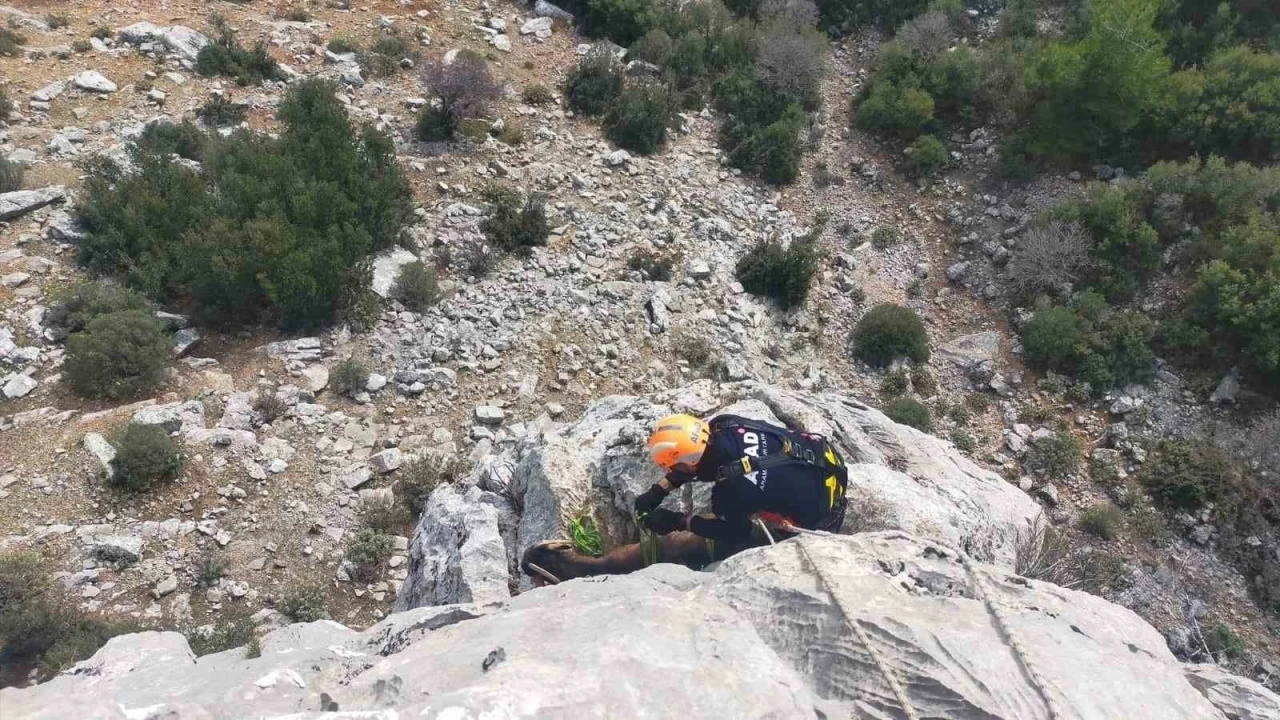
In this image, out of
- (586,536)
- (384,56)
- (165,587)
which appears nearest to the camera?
(586,536)

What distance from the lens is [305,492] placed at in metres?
8.59

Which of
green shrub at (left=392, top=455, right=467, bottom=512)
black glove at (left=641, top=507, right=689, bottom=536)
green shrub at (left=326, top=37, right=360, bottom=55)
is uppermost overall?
green shrub at (left=326, top=37, right=360, bottom=55)

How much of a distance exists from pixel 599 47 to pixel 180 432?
12.2 meters

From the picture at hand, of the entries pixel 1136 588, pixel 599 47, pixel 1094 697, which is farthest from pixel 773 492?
pixel 599 47

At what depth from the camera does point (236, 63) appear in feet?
45.8

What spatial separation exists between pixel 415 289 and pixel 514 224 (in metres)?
2.27

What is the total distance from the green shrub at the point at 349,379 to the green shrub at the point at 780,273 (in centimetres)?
666

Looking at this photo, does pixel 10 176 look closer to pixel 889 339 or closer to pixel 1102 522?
pixel 889 339

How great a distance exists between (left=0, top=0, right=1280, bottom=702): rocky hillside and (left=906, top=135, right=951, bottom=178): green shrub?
1.14 feet

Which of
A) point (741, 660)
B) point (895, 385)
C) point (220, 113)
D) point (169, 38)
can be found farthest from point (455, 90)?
point (741, 660)

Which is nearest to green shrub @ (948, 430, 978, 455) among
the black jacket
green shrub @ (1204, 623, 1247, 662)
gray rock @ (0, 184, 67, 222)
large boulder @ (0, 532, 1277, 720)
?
green shrub @ (1204, 623, 1247, 662)

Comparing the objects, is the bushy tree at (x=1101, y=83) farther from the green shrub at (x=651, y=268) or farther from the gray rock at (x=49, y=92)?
the gray rock at (x=49, y=92)

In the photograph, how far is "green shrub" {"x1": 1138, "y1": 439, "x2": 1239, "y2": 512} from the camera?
10.1 m

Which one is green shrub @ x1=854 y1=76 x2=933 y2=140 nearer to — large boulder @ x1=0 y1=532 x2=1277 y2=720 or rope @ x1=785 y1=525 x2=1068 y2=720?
large boulder @ x1=0 y1=532 x2=1277 y2=720
